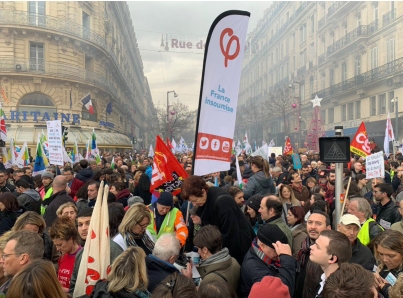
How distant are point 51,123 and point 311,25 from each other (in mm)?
41285

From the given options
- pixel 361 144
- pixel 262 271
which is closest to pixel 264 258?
pixel 262 271

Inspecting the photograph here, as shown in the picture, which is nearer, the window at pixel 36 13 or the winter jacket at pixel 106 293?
the winter jacket at pixel 106 293

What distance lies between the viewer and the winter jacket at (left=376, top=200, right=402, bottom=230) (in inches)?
211

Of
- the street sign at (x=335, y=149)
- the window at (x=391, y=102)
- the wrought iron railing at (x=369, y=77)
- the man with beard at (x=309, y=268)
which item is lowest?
the man with beard at (x=309, y=268)

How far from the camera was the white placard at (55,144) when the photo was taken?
9.95m

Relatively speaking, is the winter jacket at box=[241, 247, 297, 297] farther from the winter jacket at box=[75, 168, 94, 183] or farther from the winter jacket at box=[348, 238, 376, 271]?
the winter jacket at box=[75, 168, 94, 183]

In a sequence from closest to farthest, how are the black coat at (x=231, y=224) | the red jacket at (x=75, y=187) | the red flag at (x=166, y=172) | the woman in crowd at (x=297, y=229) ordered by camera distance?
the black coat at (x=231, y=224)
the woman in crowd at (x=297, y=229)
the red flag at (x=166, y=172)
the red jacket at (x=75, y=187)

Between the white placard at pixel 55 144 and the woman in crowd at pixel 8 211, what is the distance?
4.87m

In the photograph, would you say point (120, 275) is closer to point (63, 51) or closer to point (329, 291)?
point (329, 291)

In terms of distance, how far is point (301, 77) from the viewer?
4728 cm

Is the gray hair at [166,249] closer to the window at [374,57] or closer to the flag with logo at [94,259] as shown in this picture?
the flag with logo at [94,259]

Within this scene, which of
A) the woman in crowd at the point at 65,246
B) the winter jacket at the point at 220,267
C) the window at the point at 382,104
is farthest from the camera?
the window at the point at 382,104

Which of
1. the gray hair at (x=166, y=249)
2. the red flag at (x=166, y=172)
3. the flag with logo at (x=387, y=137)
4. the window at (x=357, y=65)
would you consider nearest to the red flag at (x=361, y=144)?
the red flag at (x=166, y=172)

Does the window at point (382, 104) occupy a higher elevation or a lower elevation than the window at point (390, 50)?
lower
